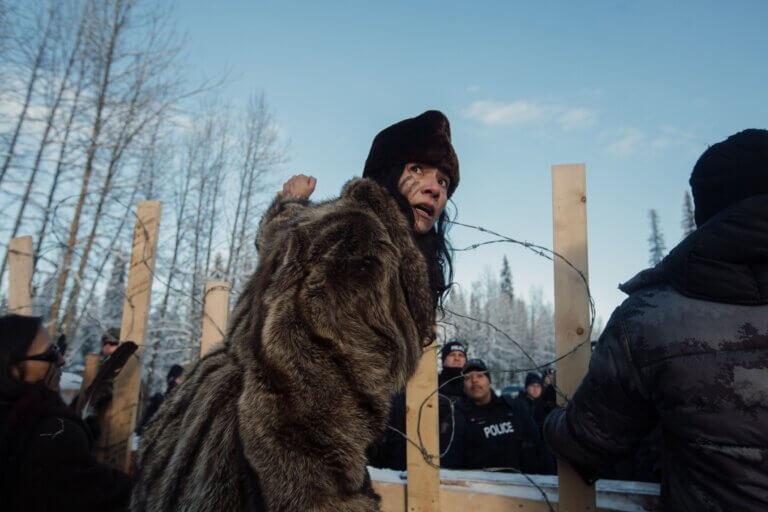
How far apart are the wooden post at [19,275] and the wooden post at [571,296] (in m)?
4.57

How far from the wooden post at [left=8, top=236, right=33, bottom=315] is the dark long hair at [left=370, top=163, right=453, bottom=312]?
387cm

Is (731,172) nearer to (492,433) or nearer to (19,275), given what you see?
(492,433)

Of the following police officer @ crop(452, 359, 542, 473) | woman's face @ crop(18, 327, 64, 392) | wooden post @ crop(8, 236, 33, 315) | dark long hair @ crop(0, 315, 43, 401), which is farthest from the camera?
police officer @ crop(452, 359, 542, 473)

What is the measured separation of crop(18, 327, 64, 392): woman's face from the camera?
248cm

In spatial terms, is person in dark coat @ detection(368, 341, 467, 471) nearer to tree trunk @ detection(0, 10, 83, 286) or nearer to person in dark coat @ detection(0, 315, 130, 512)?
person in dark coat @ detection(0, 315, 130, 512)

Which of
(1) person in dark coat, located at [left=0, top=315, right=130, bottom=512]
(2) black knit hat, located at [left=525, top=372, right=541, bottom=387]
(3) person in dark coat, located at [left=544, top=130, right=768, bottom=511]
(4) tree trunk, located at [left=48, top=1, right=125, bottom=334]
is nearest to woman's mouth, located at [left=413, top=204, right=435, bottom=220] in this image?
(3) person in dark coat, located at [left=544, top=130, right=768, bottom=511]

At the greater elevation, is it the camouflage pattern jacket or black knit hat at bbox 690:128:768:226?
black knit hat at bbox 690:128:768:226

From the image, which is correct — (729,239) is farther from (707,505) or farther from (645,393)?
(707,505)

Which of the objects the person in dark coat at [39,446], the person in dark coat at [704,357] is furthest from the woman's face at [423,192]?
the person in dark coat at [39,446]

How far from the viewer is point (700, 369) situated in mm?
1422

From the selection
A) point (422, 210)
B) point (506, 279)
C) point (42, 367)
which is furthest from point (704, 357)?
point (506, 279)

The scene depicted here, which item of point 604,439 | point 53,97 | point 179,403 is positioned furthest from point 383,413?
point 53,97

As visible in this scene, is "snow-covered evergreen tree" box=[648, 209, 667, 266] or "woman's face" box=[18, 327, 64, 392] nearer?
"woman's face" box=[18, 327, 64, 392]

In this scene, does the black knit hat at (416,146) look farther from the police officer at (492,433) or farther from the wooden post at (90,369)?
the police officer at (492,433)
